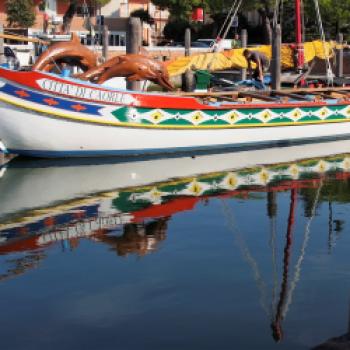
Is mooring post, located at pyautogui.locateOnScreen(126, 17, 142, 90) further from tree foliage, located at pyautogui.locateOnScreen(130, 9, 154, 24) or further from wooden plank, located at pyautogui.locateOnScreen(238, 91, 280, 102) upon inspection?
tree foliage, located at pyautogui.locateOnScreen(130, 9, 154, 24)

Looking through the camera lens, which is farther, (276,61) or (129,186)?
(276,61)

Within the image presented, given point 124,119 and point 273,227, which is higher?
point 124,119

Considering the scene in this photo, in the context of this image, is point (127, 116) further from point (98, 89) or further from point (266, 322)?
point (266, 322)

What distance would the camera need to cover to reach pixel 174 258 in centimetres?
1126

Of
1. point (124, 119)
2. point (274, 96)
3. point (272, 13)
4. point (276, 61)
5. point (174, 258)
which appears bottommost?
point (174, 258)

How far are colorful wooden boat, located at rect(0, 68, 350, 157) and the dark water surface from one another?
126cm

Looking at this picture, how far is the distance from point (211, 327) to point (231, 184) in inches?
335

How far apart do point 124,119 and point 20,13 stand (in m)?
49.0

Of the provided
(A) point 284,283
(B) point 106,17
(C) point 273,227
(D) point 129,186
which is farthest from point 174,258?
(B) point 106,17

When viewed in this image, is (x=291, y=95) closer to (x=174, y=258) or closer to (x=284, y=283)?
(x=174, y=258)

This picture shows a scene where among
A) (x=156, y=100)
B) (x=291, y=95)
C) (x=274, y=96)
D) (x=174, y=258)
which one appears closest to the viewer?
(x=174, y=258)

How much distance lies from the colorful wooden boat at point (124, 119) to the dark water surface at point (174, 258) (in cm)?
126

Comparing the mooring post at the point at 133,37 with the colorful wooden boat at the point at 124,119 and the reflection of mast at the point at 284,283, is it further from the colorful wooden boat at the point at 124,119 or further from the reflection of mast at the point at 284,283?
the reflection of mast at the point at 284,283

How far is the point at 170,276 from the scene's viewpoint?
10352 millimetres
